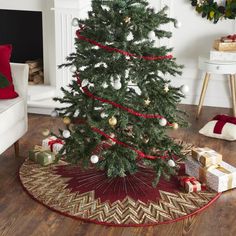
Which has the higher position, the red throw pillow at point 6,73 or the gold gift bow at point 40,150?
the red throw pillow at point 6,73

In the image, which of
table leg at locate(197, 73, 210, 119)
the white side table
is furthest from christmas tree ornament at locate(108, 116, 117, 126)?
table leg at locate(197, 73, 210, 119)

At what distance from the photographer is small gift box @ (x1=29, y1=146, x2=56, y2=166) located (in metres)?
3.73

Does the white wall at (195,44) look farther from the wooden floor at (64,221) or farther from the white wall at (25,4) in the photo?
the wooden floor at (64,221)

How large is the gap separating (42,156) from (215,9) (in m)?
2.28

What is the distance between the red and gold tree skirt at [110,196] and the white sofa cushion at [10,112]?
0.35 meters

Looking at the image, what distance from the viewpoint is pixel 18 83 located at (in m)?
3.79

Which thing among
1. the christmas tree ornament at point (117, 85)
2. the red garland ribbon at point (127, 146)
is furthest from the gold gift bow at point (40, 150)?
the christmas tree ornament at point (117, 85)

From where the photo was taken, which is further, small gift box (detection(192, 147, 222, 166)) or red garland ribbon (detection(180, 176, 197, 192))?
small gift box (detection(192, 147, 222, 166))

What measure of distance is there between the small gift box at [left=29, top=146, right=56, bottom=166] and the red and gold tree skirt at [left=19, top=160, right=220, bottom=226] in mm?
49

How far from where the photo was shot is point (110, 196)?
331 cm

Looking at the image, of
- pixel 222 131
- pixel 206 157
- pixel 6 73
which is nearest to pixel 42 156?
pixel 6 73

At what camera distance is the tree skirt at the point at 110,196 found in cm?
310

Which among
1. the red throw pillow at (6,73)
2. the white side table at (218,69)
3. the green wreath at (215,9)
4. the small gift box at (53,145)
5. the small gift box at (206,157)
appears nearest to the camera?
the small gift box at (206,157)

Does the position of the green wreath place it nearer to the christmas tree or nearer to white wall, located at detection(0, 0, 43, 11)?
white wall, located at detection(0, 0, 43, 11)
